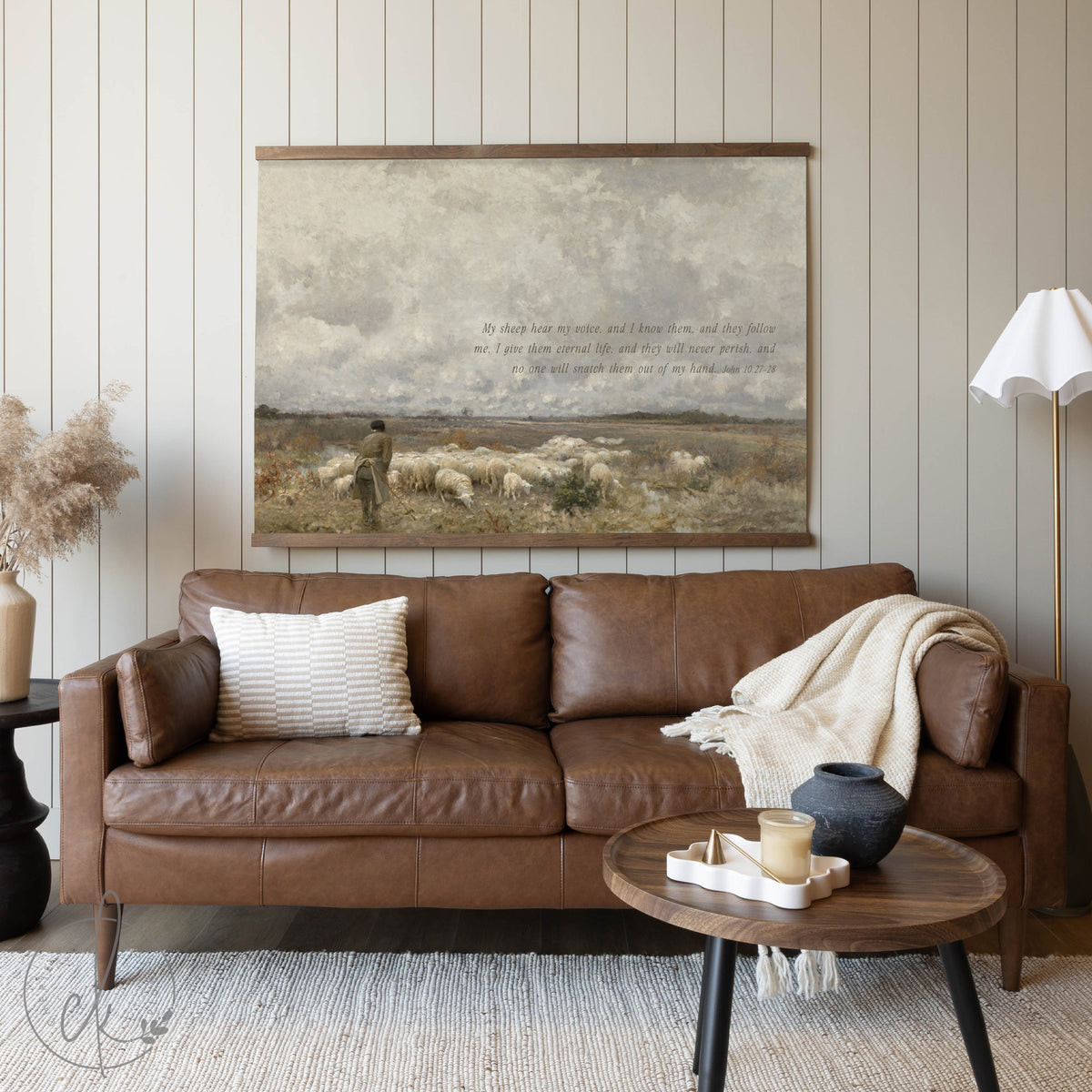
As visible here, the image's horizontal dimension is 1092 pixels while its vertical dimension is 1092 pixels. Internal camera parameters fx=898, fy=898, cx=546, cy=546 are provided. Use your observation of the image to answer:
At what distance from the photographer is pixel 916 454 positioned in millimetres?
2859

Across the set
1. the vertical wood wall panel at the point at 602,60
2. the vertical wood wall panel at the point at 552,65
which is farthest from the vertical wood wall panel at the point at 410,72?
the vertical wood wall panel at the point at 602,60

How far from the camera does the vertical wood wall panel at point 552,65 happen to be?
280cm

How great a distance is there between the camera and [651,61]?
281 centimetres

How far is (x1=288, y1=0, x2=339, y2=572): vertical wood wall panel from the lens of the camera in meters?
2.81

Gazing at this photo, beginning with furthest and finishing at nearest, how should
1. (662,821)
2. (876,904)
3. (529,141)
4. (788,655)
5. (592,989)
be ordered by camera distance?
(529,141), (788,655), (592,989), (662,821), (876,904)

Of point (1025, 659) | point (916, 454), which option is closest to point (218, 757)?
point (916, 454)

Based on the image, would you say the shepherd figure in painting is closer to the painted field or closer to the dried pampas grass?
the painted field

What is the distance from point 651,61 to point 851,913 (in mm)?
2569

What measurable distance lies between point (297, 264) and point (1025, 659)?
8.64 ft

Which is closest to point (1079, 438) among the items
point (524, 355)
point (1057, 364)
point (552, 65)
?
point (1057, 364)

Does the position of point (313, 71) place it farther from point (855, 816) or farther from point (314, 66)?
point (855, 816)

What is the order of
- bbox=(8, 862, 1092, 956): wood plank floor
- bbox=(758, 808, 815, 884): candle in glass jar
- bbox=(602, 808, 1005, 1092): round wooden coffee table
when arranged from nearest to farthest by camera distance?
bbox=(602, 808, 1005, 1092): round wooden coffee table
bbox=(758, 808, 815, 884): candle in glass jar
bbox=(8, 862, 1092, 956): wood plank floor

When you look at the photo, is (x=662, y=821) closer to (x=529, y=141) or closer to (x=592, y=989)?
(x=592, y=989)

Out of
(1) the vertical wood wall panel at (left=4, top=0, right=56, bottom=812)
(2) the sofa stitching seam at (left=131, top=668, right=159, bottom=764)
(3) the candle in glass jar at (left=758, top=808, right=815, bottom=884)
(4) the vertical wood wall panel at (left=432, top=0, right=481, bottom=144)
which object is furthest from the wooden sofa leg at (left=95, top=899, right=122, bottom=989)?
(4) the vertical wood wall panel at (left=432, top=0, right=481, bottom=144)
